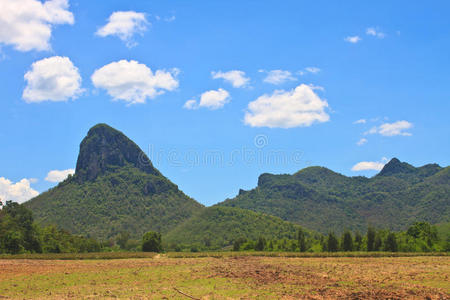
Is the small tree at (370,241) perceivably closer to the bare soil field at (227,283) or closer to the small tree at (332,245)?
the small tree at (332,245)

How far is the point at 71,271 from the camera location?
3566 centimetres

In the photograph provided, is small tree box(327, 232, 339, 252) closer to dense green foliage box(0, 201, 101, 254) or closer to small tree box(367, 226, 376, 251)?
small tree box(367, 226, 376, 251)

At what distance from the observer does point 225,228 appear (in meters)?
151

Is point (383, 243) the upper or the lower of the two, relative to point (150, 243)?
lower

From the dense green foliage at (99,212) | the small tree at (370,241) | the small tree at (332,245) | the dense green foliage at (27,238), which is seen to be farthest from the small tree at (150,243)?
the dense green foliage at (99,212)

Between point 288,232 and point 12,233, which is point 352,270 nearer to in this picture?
point 12,233

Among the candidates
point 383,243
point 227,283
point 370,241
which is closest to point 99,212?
point 370,241

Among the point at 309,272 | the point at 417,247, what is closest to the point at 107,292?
the point at 309,272

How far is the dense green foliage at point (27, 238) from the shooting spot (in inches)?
2549

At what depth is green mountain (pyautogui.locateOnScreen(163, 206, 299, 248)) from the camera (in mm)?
143500

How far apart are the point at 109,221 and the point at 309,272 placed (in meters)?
157

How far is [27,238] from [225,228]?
88.6m

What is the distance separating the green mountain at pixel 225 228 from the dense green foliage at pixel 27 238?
5787 cm

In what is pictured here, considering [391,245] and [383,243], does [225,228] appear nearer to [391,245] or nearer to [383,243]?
[383,243]
